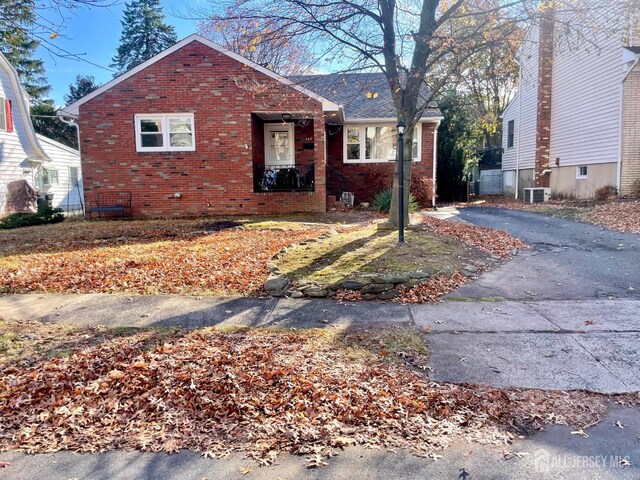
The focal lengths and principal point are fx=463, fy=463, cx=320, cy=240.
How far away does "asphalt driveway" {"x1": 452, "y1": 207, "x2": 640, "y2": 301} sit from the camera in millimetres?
6309

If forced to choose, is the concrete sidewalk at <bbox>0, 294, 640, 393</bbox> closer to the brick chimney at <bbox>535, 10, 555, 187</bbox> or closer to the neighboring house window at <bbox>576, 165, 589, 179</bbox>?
the neighboring house window at <bbox>576, 165, 589, 179</bbox>

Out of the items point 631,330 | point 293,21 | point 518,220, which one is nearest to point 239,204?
point 293,21

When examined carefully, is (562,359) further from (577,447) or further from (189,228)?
(189,228)

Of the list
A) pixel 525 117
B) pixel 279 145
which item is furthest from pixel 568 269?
pixel 525 117

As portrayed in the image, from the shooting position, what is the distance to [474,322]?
5.14 m

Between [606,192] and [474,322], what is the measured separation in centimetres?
1453

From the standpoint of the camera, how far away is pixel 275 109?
1512 cm

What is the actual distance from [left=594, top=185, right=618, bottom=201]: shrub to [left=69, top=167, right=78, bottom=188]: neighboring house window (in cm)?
2609

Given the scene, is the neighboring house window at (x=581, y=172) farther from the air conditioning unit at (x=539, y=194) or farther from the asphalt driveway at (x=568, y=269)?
the asphalt driveway at (x=568, y=269)

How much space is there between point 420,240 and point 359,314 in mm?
3642

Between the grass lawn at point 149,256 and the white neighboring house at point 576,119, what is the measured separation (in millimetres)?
8666

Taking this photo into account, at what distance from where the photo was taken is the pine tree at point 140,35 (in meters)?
39.7

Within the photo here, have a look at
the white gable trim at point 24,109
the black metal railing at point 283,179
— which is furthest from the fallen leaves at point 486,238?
the white gable trim at point 24,109

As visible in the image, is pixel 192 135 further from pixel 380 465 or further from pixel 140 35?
pixel 140 35
